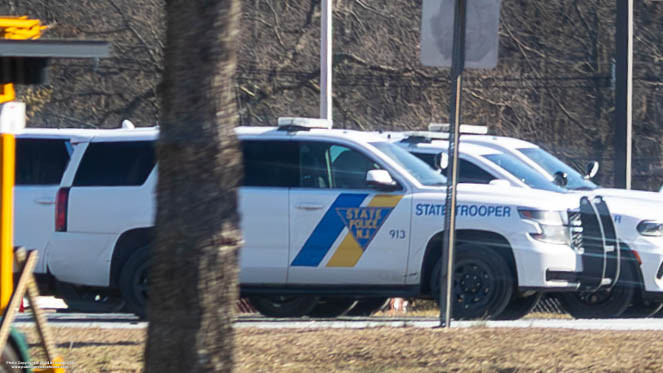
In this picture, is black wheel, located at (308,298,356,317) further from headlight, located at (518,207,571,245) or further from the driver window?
headlight, located at (518,207,571,245)

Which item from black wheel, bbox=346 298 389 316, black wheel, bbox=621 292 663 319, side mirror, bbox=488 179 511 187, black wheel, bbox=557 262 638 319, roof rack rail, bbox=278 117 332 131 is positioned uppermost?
roof rack rail, bbox=278 117 332 131

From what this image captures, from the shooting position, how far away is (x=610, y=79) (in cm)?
2489

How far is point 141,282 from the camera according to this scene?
10.4 meters

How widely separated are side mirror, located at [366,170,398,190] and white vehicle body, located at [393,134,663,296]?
1596 millimetres

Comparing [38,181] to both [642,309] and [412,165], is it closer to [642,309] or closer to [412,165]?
[412,165]

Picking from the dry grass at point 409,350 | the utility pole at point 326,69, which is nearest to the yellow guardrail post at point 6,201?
the dry grass at point 409,350

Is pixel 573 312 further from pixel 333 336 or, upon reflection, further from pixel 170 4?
pixel 170 4

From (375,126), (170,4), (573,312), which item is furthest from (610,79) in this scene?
(170,4)

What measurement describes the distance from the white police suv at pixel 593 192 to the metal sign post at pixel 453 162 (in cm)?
259

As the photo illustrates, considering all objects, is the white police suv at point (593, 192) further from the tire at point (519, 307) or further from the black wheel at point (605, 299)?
the tire at point (519, 307)

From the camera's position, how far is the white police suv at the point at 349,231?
33.4ft

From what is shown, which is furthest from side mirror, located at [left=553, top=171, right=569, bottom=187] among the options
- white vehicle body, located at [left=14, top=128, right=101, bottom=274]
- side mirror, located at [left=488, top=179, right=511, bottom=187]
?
white vehicle body, located at [left=14, top=128, right=101, bottom=274]

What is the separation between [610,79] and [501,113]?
265 centimetres

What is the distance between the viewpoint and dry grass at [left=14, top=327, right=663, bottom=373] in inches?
276
